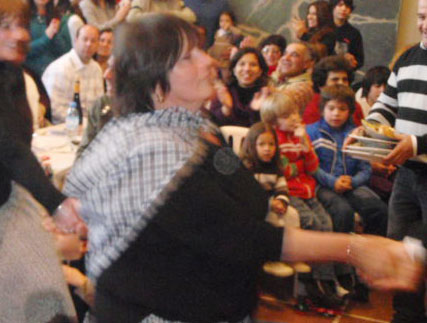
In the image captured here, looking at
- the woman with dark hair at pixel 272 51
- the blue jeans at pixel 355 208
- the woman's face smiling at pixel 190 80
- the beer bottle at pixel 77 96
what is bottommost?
the blue jeans at pixel 355 208

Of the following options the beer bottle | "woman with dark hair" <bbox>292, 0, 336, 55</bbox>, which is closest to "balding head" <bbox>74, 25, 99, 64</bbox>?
the beer bottle

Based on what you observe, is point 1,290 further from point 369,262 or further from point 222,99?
point 222,99

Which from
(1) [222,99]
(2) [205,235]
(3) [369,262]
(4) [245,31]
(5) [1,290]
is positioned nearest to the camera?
(2) [205,235]

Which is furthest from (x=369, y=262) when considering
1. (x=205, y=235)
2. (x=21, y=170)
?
(x=21, y=170)

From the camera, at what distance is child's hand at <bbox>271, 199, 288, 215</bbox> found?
291cm

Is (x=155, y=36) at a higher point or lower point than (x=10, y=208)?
higher

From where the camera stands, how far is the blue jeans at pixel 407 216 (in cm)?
236

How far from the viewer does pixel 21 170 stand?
1.54 m

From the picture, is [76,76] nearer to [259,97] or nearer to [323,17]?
[259,97]

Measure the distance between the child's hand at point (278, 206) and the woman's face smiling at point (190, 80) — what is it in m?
1.76

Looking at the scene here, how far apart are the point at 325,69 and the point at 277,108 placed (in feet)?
2.73

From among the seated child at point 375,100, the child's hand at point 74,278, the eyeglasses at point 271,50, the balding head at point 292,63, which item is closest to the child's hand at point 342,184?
the seated child at point 375,100

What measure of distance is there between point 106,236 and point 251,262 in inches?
11.8

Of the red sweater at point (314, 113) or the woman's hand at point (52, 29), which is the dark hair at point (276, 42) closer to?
the red sweater at point (314, 113)
